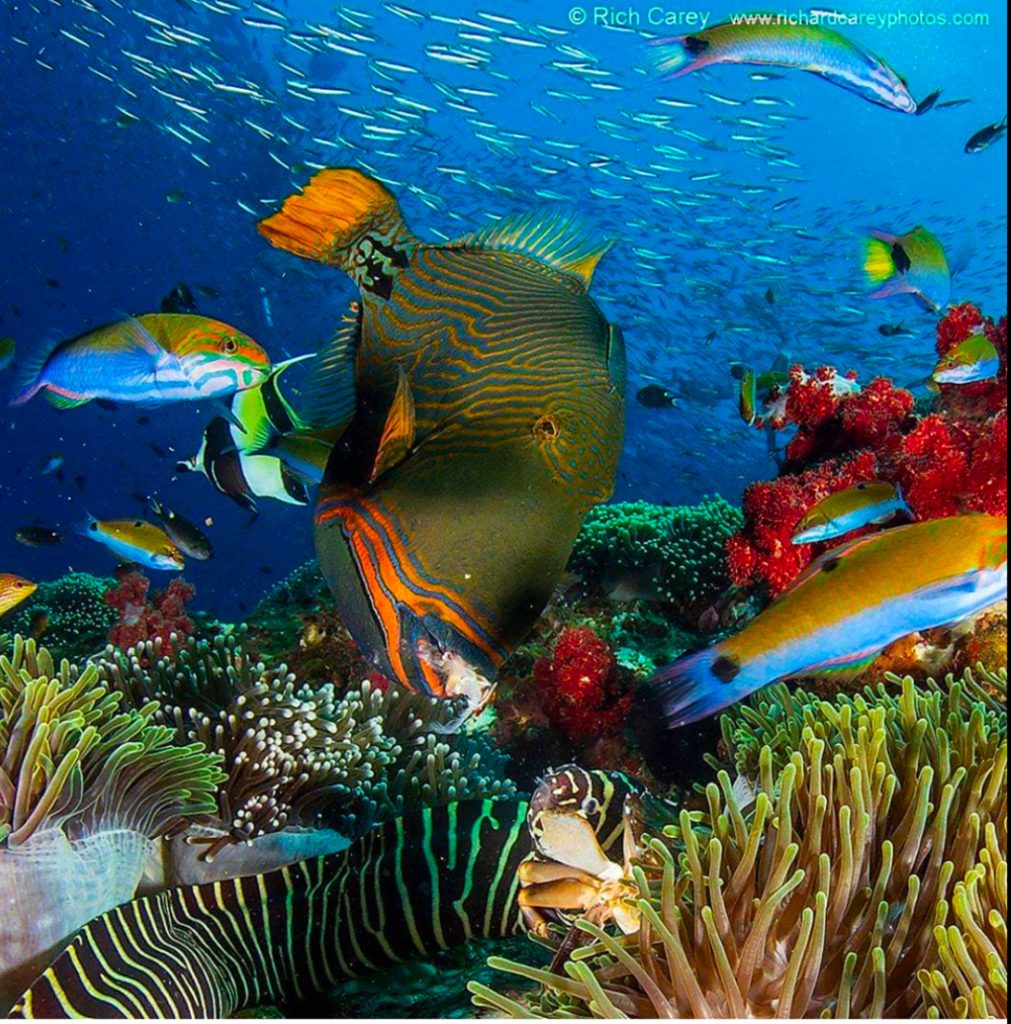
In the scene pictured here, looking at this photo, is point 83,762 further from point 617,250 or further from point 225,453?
point 617,250

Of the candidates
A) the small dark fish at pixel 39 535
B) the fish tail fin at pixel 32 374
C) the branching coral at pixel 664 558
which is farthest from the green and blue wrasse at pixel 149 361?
the small dark fish at pixel 39 535

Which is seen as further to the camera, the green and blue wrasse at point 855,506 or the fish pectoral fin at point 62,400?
the fish pectoral fin at point 62,400

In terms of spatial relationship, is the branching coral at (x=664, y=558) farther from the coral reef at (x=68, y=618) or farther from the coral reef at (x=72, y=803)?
the coral reef at (x=68, y=618)

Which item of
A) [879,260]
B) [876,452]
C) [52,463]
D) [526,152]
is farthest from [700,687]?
[526,152]

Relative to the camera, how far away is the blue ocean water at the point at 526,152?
42.1 ft

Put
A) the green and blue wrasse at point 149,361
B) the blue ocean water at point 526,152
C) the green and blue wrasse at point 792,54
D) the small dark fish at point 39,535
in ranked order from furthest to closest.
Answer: the blue ocean water at point 526,152
the small dark fish at point 39,535
the green and blue wrasse at point 149,361
the green and blue wrasse at point 792,54

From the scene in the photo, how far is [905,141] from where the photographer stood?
49.7 ft

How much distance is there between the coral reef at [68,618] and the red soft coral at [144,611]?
657 millimetres

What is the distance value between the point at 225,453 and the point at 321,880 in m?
2.27

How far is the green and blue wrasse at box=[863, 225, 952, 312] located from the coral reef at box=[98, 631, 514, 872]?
9.48 ft

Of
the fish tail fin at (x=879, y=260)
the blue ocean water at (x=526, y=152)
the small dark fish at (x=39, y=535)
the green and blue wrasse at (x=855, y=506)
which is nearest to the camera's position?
the green and blue wrasse at (x=855, y=506)

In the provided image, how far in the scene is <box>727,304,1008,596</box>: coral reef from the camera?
285 cm

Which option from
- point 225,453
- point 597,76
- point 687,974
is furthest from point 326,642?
point 597,76

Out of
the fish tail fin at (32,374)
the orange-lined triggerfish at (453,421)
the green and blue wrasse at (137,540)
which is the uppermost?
the orange-lined triggerfish at (453,421)
